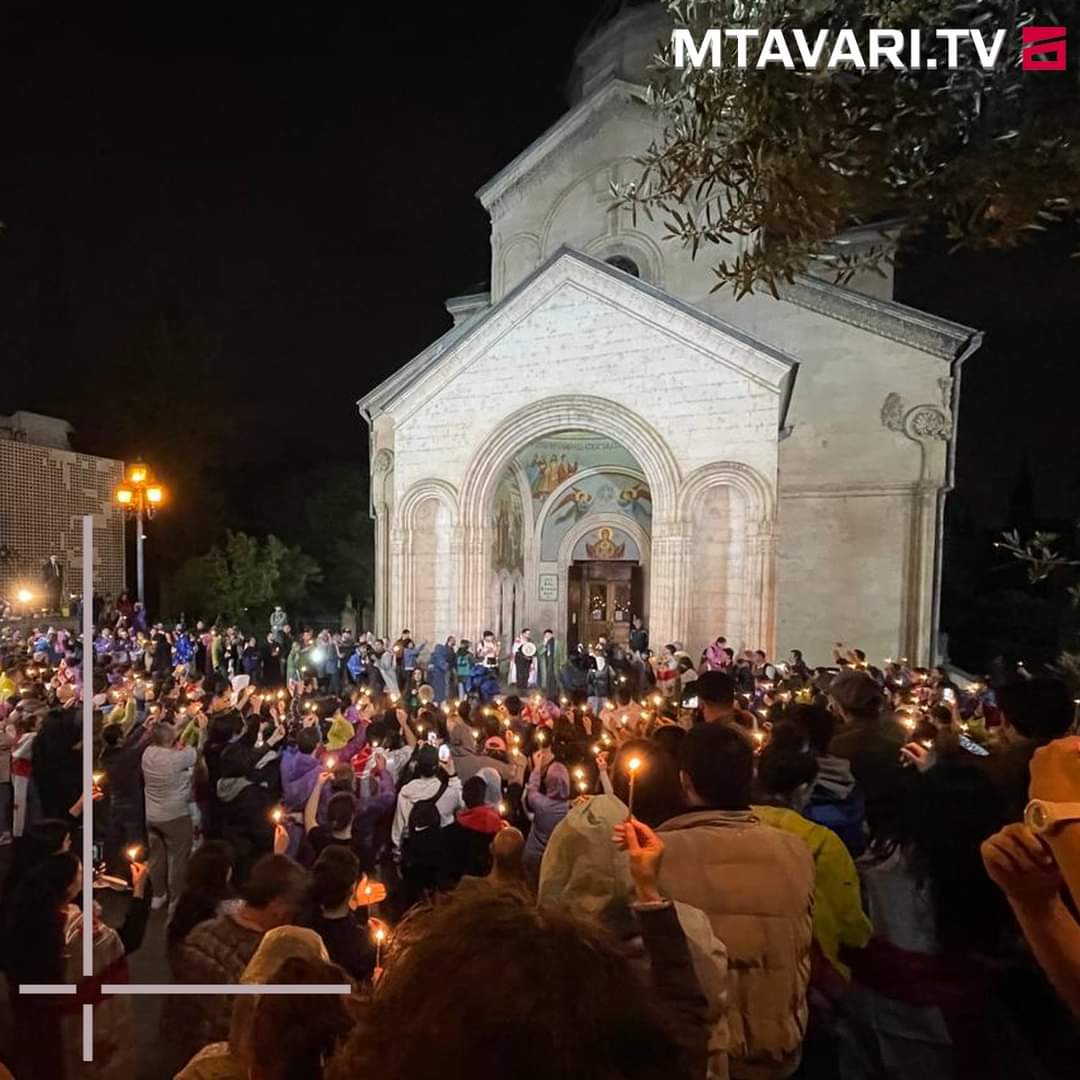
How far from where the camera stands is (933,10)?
13.4ft

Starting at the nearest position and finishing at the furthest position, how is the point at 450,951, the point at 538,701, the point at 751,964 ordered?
the point at 450,951 < the point at 751,964 < the point at 538,701

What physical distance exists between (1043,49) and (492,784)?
5.58 metres

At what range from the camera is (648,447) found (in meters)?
15.5

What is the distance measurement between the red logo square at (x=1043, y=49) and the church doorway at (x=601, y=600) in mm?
15922

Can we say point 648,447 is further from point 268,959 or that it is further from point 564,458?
point 268,959

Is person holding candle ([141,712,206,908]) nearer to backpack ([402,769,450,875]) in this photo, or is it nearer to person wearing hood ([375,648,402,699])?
backpack ([402,769,450,875])

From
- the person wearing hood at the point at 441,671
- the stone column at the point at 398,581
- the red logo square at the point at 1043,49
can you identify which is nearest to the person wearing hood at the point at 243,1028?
the red logo square at the point at 1043,49

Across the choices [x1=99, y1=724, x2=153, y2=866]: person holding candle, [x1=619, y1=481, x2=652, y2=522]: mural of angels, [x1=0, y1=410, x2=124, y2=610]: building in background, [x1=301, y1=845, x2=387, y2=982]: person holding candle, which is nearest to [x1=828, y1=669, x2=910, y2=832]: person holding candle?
Answer: [x1=301, y1=845, x2=387, y2=982]: person holding candle

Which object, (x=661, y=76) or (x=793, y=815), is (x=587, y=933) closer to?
(x=793, y=815)

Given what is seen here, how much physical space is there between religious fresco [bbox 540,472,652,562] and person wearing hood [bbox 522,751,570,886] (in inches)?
569

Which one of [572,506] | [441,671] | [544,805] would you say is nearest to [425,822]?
[544,805]

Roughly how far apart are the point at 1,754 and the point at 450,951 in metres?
7.33

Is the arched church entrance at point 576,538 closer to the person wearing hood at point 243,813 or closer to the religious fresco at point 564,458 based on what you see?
the religious fresco at point 564,458

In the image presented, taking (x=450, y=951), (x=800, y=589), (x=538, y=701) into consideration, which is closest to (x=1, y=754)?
(x=538, y=701)
